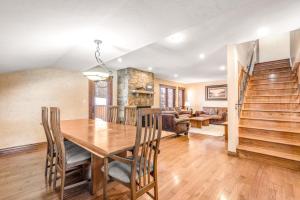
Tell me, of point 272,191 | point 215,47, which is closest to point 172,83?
point 215,47

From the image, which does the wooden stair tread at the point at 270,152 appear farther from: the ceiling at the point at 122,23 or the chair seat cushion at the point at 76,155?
the chair seat cushion at the point at 76,155

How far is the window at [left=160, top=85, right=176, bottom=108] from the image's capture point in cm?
798

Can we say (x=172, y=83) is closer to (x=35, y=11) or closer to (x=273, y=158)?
(x=273, y=158)

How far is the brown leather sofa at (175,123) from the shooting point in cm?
484

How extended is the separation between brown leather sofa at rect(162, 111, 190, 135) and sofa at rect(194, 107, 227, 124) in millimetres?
2737

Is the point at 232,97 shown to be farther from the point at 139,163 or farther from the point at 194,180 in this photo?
the point at 139,163

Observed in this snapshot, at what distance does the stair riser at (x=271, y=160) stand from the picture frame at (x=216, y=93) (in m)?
5.74

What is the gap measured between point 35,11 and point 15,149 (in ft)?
11.9

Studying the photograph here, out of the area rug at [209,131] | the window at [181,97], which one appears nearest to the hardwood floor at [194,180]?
the area rug at [209,131]

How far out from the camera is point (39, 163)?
2.90 meters

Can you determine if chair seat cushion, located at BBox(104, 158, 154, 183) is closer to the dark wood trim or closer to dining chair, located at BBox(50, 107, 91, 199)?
dining chair, located at BBox(50, 107, 91, 199)

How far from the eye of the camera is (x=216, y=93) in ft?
28.7

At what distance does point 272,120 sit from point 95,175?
3876 millimetres

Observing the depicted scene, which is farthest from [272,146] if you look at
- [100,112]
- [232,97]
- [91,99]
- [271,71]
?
[91,99]
